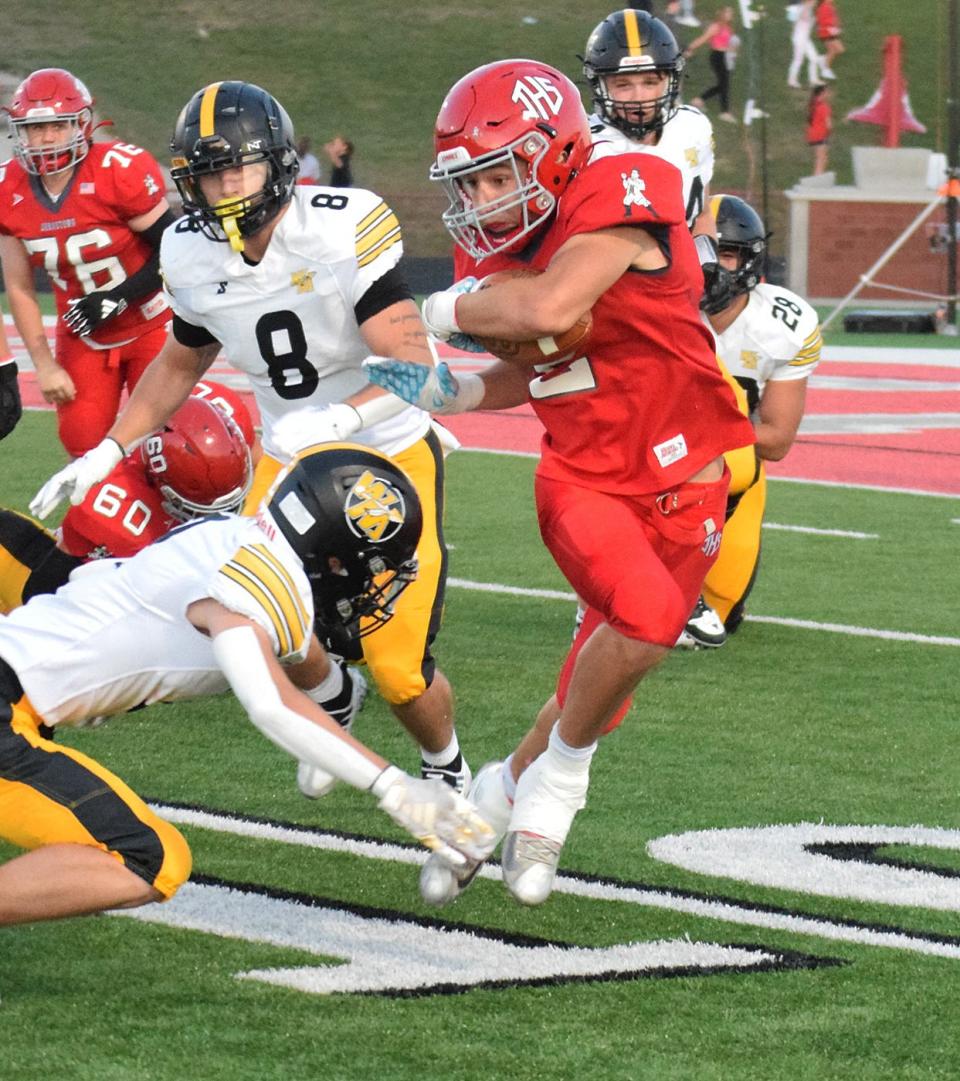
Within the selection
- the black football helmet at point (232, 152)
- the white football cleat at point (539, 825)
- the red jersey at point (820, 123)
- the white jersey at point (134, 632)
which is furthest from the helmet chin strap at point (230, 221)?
the red jersey at point (820, 123)

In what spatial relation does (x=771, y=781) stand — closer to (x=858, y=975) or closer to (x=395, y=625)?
(x=395, y=625)

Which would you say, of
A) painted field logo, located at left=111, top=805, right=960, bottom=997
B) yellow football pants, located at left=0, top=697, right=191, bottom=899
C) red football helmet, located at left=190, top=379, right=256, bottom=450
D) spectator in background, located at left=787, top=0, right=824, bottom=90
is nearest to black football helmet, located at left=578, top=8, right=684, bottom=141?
red football helmet, located at left=190, top=379, right=256, bottom=450

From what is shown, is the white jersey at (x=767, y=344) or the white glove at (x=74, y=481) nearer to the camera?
the white glove at (x=74, y=481)

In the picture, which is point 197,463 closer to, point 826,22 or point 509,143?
point 509,143

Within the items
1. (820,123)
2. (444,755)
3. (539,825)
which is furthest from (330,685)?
(820,123)

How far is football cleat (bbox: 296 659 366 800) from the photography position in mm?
4414

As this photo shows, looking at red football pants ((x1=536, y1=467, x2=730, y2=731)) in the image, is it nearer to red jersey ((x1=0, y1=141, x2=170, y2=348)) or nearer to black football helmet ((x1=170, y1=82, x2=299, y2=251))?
black football helmet ((x1=170, y1=82, x2=299, y2=251))

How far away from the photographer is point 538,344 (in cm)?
391

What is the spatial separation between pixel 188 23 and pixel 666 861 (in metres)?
32.1

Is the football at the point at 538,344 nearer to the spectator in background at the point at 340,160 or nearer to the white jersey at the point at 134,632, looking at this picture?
the white jersey at the point at 134,632

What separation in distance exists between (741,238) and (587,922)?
11.4 feet

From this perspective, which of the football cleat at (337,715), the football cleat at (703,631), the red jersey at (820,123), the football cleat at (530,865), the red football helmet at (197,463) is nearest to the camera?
the football cleat at (530,865)

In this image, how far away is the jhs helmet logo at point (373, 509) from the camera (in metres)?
3.45

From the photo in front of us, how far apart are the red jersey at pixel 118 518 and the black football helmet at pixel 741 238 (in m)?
2.22
